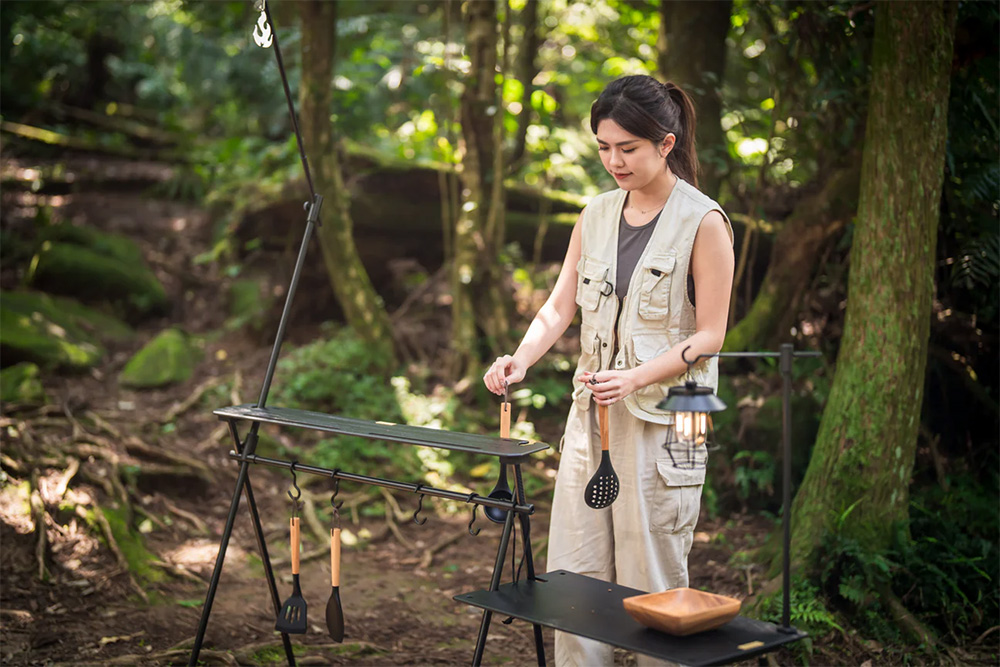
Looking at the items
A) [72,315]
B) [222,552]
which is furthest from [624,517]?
[72,315]

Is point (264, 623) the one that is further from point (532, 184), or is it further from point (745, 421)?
point (532, 184)

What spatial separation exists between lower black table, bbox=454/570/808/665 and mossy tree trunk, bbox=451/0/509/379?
4.10 m

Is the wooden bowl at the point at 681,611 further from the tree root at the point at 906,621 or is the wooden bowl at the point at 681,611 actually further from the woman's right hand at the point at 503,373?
the tree root at the point at 906,621

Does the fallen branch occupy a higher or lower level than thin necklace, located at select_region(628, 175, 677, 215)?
lower

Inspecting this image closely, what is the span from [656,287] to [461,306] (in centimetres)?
415

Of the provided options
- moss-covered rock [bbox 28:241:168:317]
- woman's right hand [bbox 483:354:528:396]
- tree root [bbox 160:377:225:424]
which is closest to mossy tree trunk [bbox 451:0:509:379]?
tree root [bbox 160:377:225:424]

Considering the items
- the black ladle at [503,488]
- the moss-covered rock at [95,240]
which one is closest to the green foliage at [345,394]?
the moss-covered rock at [95,240]

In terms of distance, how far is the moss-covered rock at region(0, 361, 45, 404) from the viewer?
5.43 m

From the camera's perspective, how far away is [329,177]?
259 inches

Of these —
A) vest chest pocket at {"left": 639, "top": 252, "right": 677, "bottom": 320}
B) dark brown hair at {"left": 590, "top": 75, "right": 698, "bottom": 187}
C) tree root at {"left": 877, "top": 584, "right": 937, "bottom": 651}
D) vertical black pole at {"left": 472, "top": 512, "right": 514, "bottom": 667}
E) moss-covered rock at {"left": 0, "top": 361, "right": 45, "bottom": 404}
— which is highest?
dark brown hair at {"left": 590, "top": 75, "right": 698, "bottom": 187}

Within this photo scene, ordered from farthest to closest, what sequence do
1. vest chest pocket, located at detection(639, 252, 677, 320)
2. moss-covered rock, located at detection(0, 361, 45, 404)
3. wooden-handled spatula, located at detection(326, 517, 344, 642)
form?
moss-covered rock, located at detection(0, 361, 45, 404) → wooden-handled spatula, located at detection(326, 517, 344, 642) → vest chest pocket, located at detection(639, 252, 677, 320)

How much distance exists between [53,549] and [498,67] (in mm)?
4562

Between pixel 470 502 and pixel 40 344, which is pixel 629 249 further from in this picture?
pixel 40 344

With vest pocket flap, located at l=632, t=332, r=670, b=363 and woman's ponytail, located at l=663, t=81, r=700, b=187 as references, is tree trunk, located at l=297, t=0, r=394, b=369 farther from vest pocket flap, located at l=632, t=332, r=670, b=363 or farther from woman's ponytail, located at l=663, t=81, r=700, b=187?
vest pocket flap, located at l=632, t=332, r=670, b=363
